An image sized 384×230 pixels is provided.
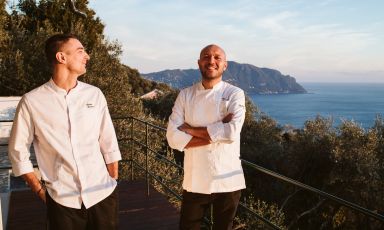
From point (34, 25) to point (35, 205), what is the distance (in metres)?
17.9

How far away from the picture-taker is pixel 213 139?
2.33 meters

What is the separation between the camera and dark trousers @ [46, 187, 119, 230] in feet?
6.33

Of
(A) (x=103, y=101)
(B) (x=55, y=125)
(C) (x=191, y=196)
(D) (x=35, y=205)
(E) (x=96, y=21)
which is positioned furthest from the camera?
(E) (x=96, y=21)

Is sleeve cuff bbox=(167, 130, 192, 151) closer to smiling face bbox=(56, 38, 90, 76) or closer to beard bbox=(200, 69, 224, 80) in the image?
beard bbox=(200, 69, 224, 80)

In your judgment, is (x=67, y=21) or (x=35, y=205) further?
(x=67, y=21)

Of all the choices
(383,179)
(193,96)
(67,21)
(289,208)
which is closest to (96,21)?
(67,21)

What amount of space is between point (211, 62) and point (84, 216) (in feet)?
4.22

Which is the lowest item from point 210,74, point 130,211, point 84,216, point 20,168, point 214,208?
point 130,211

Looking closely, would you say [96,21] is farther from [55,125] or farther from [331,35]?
[331,35]

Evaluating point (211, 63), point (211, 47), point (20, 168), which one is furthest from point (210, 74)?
point (20, 168)

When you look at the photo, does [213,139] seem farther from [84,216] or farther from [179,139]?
[84,216]

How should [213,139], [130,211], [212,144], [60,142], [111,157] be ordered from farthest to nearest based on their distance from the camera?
[130,211], [212,144], [213,139], [111,157], [60,142]

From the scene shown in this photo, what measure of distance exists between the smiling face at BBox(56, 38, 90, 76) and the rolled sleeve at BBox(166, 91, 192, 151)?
32.7 inches

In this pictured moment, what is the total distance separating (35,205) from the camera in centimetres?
474
